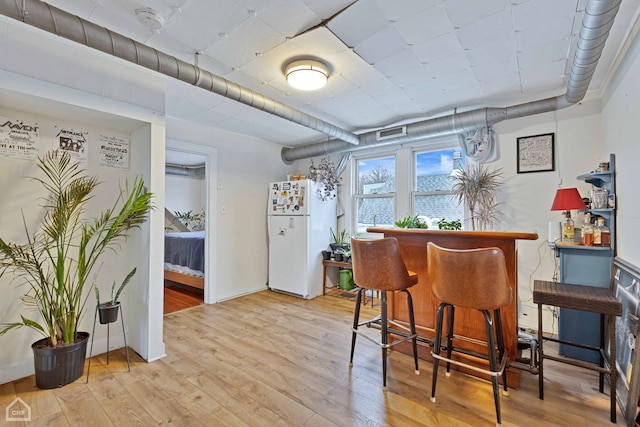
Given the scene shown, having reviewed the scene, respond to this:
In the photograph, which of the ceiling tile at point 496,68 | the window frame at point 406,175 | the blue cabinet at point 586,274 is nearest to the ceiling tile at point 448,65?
the ceiling tile at point 496,68

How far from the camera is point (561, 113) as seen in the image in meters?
3.05

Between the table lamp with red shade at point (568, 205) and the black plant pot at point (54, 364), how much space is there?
4159 mm

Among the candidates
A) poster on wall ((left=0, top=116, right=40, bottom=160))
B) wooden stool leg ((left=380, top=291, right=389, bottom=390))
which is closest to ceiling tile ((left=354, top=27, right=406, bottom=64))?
wooden stool leg ((left=380, top=291, right=389, bottom=390))

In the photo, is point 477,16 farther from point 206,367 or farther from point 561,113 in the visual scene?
point 206,367

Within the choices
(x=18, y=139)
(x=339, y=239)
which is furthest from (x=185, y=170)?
(x=18, y=139)

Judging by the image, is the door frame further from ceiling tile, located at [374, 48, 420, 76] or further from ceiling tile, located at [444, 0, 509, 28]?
ceiling tile, located at [444, 0, 509, 28]

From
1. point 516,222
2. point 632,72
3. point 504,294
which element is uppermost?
point 632,72

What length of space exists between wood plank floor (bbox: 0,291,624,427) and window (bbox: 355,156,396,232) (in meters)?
2.23

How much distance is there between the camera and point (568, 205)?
261 centimetres

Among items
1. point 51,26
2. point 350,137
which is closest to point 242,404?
point 51,26

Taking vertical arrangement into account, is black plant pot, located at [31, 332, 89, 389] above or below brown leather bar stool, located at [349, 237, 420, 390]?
below

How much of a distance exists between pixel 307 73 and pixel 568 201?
2568mm

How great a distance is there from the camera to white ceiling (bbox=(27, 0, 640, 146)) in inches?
68.8

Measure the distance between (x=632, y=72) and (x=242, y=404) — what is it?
136 inches
